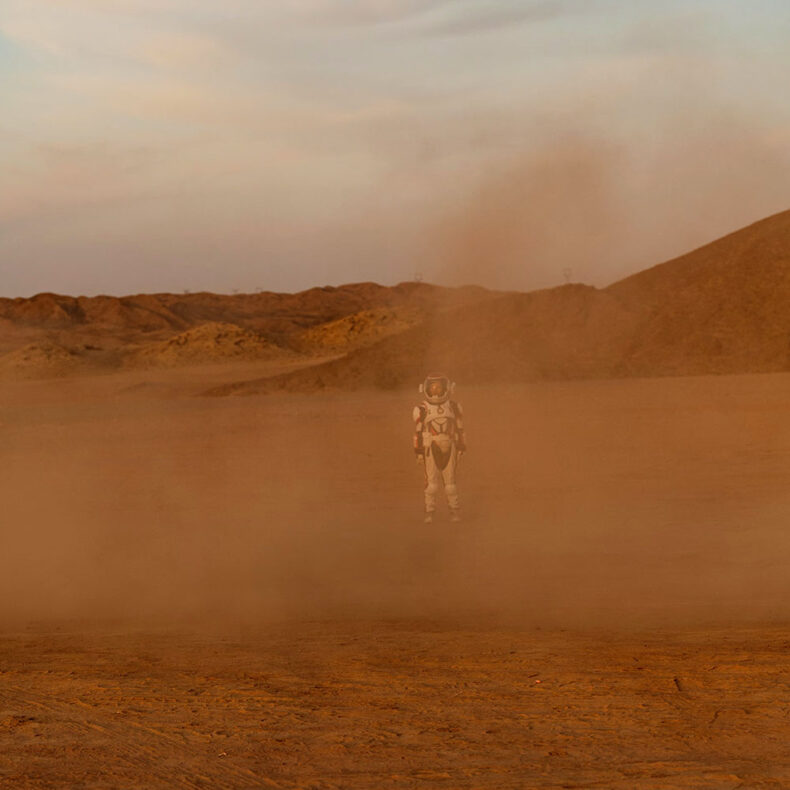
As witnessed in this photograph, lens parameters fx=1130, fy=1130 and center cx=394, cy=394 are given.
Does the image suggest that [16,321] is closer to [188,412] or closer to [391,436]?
[188,412]

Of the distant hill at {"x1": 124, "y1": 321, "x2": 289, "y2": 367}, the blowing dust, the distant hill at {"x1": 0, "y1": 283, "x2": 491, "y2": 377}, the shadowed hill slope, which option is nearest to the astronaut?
the blowing dust

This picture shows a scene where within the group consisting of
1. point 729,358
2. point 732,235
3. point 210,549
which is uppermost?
point 732,235

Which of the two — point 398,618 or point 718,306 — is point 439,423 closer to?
point 398,618

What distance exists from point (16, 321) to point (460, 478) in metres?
101

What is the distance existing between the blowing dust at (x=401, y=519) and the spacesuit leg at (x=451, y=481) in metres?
0.33

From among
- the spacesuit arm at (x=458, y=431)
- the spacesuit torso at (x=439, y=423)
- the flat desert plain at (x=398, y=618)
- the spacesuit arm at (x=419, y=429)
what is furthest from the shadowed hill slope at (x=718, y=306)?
the spacesuit arm at (x=419, y=429)

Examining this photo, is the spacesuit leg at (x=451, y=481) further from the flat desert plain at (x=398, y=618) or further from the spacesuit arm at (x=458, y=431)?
the flat desert plain at (x=398, y=618)

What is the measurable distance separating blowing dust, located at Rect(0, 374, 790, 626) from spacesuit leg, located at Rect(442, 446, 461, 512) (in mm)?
329

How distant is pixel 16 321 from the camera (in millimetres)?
113688

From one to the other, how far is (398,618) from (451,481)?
5624 mm

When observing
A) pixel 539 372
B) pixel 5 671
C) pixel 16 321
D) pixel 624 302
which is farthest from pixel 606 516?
pixel 16 321

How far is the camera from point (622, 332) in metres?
47.4

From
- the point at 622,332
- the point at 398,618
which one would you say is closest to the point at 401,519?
the point at 398,618

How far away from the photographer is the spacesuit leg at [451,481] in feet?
48.5
